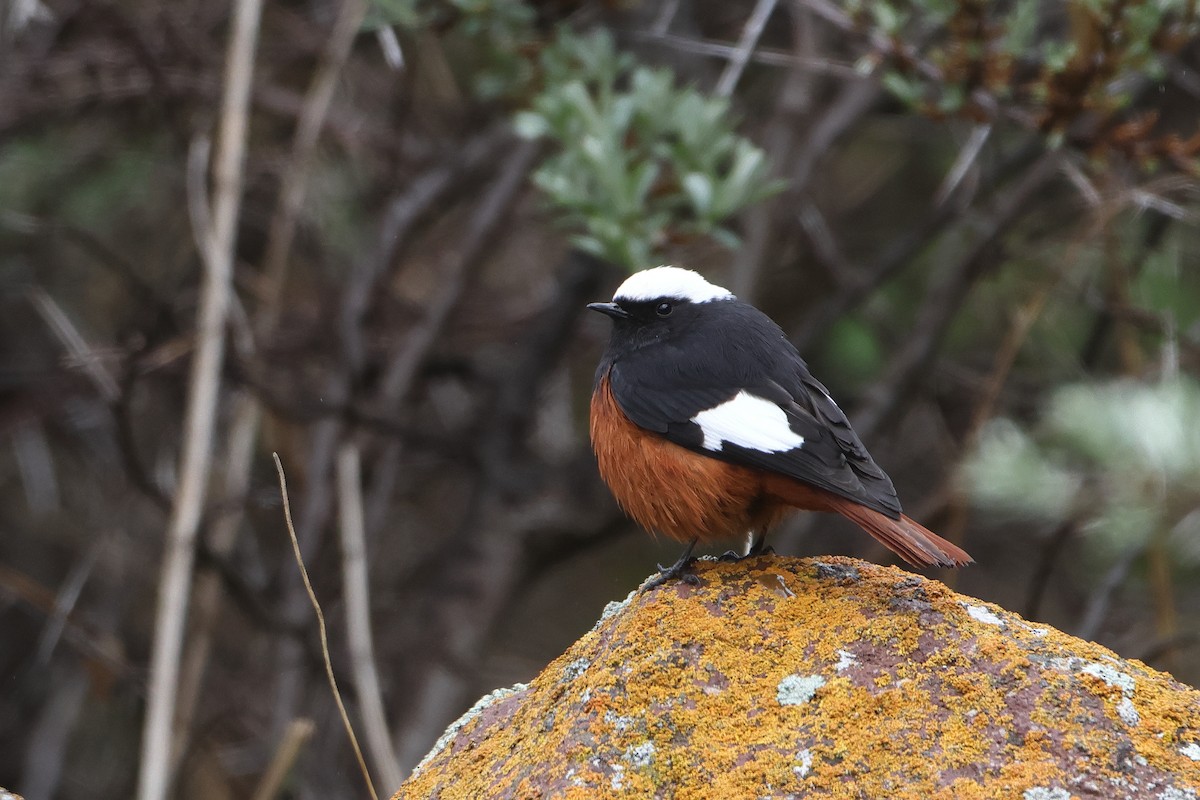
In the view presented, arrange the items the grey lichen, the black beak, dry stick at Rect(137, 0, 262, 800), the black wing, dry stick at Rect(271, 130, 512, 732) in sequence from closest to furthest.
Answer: the grey lichen < the black wing < the black beak < dry stick at Rect(137, 0, 262, 800) < dry stick at Rect(271, 130, 512, 732)

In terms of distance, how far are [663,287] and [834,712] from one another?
6.15 feet

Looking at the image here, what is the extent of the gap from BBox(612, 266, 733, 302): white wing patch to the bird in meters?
0.12

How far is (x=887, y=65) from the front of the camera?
15.3 feet

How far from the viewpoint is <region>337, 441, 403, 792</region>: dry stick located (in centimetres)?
430

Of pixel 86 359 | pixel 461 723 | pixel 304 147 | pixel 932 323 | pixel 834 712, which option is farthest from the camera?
pixel 932 323

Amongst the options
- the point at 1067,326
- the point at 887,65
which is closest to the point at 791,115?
the point at 887,65

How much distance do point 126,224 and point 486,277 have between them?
6.42ft

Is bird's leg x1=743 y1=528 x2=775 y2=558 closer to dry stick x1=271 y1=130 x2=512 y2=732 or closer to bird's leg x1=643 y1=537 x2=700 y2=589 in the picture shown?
bird's leg x1=643 y1=537 x2=700 y2=589

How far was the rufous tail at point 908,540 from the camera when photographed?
2.76m

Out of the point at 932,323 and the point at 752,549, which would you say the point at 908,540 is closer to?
the point at 752,549

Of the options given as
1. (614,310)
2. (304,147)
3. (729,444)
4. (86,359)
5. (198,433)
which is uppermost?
(304,147)

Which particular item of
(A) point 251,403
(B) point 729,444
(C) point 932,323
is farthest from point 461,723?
(C) point 932,323

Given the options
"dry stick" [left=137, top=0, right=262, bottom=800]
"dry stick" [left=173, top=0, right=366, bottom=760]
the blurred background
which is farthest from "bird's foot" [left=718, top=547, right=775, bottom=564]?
"dry stick" [left=173, top=0, right=366, bottom=760]

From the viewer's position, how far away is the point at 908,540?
2.82 m
